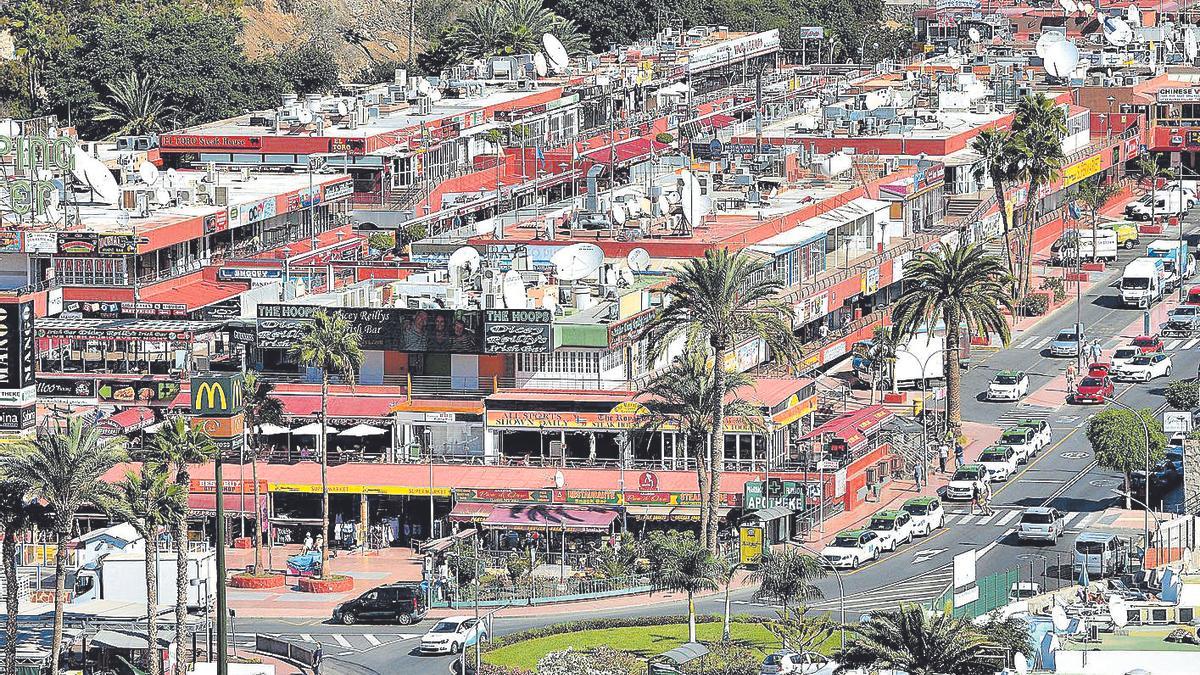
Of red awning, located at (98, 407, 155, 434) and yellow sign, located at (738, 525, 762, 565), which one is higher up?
red awning, located at (98, 407, 155, 434)

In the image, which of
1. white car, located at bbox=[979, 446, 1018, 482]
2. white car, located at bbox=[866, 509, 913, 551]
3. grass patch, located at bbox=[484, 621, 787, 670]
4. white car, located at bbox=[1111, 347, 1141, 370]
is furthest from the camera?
white car, located at bbox=[1111, 347, 1141, 370]

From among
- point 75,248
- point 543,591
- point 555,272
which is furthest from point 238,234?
point 543,591

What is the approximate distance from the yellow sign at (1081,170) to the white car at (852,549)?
2865 inches

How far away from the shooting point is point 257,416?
11138 centimetres

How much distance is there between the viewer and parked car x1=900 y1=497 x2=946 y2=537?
108 m

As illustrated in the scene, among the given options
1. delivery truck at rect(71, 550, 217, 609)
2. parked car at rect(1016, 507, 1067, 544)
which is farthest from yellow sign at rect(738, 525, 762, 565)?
delivery truck at rect(71, 550, 217, 609)

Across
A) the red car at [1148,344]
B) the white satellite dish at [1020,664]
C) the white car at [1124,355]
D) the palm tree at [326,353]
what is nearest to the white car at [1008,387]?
the white car at [1124,355]

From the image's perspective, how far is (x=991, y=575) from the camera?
100312 mm

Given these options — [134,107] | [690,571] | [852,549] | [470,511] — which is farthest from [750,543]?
[134,107]

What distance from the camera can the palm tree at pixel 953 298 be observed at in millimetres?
121062

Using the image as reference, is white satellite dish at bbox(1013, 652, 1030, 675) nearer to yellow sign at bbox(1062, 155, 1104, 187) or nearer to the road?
the road

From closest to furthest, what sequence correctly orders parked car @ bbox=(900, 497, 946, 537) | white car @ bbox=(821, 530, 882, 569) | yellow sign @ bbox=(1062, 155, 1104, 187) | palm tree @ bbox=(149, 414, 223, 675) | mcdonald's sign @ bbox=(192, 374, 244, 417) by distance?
1. mcdonald's sign @ bbox=(192, 374, 244, 417)
2. palm tree @ bbox=(149, 414, 223, 675)
3. white car @ bbox=(821, 530, 882, 569)
4. parked car @ bbox=(900, 497, 946, 537)
5. yellow sign @ bbox=(1062, 155, 1104, 187)

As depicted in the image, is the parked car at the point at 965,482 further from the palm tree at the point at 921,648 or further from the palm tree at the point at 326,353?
the palm tree at the point at 921,648

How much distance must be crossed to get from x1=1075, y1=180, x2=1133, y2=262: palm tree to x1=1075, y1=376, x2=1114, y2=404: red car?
84.3 feet
